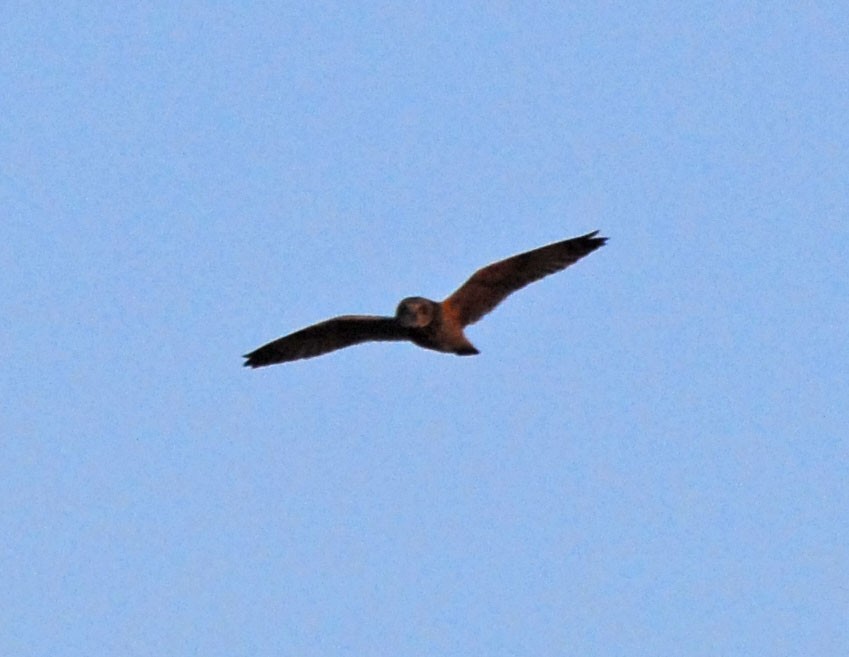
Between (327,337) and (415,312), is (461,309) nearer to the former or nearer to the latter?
(415,312)

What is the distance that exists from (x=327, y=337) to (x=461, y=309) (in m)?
1.54

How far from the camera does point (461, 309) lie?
2356cm

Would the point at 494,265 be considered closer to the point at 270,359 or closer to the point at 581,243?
the point at 581,243

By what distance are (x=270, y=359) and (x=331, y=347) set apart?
0.76 meters

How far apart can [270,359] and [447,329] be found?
2.31 m

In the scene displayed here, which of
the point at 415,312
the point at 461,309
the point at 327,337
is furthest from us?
the point at 327,337

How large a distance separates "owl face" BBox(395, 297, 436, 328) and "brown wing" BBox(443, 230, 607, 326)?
15.5 inches

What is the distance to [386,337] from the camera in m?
23.9

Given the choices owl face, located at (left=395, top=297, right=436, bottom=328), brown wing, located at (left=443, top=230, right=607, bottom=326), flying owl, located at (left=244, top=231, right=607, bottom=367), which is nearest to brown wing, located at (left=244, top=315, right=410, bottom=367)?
flying owl, located at (left=244, top=231, right=607, bottom=367)

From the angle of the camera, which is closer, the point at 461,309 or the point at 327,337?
the point at 461,309

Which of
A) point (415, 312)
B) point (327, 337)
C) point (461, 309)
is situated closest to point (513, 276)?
point (461, 309)

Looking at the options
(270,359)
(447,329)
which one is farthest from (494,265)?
(270,359)

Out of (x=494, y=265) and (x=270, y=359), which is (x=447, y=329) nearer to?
(x=494, y=265)

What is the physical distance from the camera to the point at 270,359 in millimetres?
24594
